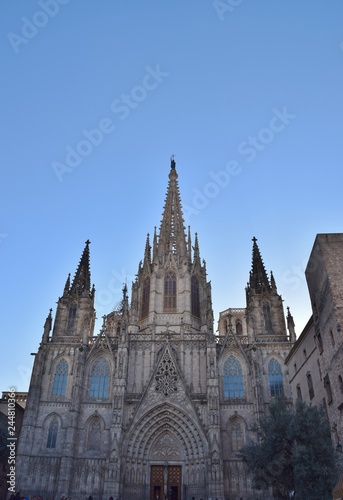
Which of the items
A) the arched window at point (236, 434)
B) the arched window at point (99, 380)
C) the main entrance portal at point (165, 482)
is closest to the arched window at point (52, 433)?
the arched window at point (99, 380)

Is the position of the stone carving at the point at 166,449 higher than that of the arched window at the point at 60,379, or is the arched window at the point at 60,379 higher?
the arched window at the point at 60,379

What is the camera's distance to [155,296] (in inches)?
1746

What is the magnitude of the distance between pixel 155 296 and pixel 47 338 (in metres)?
11.4

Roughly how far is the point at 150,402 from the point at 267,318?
14428mm

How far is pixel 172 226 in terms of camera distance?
52.0 metres

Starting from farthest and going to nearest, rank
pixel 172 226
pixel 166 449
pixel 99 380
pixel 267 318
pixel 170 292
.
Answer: pixel 172 226 < pixel 170 292 < pixel 267 318 < pixel 99 380 < pixel 166 449

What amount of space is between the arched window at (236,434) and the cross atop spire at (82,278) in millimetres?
19310

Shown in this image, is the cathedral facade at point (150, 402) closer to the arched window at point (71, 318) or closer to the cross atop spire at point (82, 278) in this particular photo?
the arched window at point (71, 318)

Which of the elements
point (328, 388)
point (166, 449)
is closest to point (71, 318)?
point (166, 449)

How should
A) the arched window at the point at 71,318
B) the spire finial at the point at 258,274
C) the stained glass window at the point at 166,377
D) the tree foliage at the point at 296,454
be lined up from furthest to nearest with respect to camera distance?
1. the spire finial at the point at 258,274
2. the arched window at the point at 71,318
3. the stained glass window at the point at 166,377
4. the tree foliage at the point at 296,454

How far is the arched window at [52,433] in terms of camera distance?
1388 inches

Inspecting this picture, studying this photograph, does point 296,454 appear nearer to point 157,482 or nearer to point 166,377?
point 166,377

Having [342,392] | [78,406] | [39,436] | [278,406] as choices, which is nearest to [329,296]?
[342,392]

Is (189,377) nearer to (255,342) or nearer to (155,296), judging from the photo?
(255,342)
